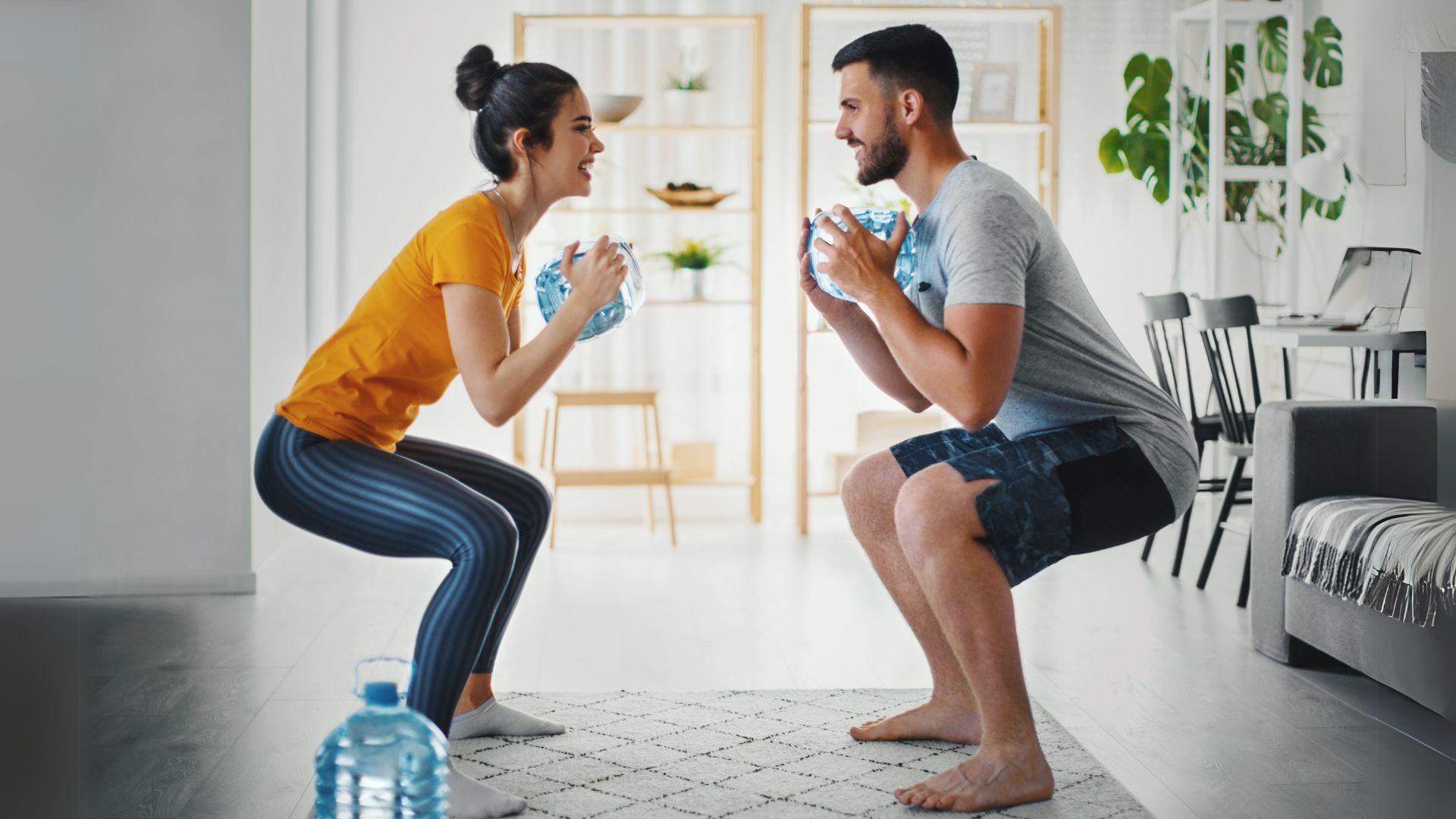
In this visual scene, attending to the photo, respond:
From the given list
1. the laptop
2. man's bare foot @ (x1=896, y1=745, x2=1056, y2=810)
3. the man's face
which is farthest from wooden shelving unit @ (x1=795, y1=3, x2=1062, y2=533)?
man's bare foot @ (x1=896, y1=745, x2=1056, y2=810)

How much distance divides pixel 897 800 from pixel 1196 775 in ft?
1.71

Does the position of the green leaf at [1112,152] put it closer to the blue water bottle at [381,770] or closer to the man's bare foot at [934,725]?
the man's bare foot at [934,725]

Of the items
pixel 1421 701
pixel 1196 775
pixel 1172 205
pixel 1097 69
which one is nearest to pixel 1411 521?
pixel 1421 701

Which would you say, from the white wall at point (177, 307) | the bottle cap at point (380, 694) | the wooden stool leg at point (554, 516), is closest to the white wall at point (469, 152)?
the wooden stool leg at point (554, 516)

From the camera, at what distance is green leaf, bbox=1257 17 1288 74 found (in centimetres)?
491

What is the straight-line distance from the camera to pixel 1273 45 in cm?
494

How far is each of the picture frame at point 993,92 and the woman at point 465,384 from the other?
2810 millimetres

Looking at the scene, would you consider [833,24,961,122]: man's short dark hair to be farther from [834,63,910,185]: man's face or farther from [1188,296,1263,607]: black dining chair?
[1188,296,1263,607]: black dining chair

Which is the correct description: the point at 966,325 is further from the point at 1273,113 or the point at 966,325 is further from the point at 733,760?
the point at 1273,113

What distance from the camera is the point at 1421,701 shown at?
2451 mm

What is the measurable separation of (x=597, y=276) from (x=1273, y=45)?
3.77 meters

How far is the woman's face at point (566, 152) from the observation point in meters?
2.19

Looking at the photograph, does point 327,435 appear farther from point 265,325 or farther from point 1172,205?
point 1172,205

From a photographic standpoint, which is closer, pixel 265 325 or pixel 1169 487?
pixel 1169 487
